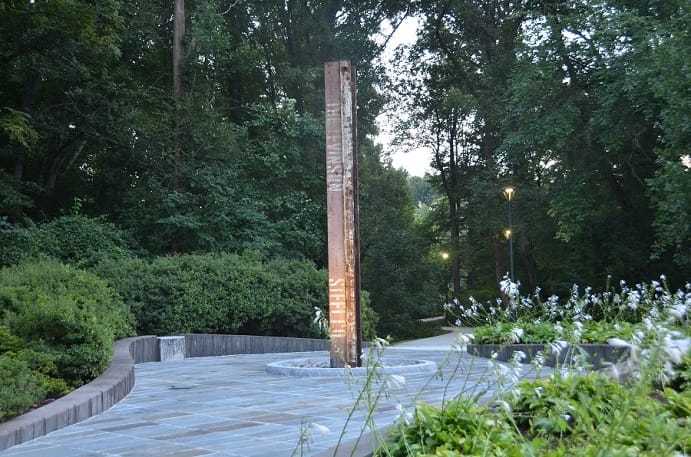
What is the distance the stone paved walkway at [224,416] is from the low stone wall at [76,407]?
86mm

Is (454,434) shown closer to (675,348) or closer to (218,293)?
(675,348)

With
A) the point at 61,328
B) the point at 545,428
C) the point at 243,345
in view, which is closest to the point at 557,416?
the point at 545,428

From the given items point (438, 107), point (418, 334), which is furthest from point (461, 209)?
point (418, 334)

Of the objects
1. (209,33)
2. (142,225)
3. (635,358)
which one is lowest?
(635,358)

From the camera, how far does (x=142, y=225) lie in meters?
19.8

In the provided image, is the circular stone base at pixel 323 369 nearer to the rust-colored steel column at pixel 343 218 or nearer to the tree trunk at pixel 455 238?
the rust-colored steel column at pixel 343 218

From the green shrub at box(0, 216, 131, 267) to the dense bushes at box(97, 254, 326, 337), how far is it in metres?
2.68

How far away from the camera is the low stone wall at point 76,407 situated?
17.7ft

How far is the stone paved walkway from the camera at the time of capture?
195 inches

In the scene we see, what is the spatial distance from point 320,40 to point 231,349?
647 inches

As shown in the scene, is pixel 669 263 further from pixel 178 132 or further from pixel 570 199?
pixel 178 132

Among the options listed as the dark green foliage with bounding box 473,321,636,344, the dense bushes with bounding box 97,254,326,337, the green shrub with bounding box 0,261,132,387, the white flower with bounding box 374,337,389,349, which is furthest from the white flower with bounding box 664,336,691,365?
the dense bushes with bounding box 97,254,326,337

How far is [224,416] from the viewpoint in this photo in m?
6.29

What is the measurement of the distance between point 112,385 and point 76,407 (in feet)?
3.20
